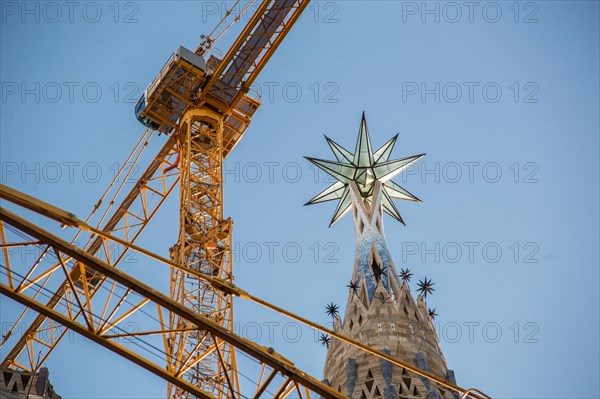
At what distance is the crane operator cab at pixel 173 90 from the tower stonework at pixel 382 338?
1199 cm

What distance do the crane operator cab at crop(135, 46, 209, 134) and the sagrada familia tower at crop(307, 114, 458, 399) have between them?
26.7 feet

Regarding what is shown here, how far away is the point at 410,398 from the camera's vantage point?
125ft

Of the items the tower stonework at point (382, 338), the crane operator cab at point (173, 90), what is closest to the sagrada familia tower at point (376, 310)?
the tower stonework at point (382, 338)

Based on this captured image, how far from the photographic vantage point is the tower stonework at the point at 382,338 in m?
39.0

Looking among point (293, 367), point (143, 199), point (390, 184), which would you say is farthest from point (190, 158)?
point (293, 367)

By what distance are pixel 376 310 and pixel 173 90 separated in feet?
52.9

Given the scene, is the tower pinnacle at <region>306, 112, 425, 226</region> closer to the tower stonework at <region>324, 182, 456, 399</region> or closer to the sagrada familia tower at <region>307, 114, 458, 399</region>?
the sagrada familia tower at <region>307, 114, 458, 399</region>

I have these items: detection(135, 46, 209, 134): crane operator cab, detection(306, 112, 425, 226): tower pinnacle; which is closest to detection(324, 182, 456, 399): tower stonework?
detection(306, 112, 425, 226): tower pinnacle

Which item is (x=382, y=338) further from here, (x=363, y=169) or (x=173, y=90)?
(x=173, y=90)

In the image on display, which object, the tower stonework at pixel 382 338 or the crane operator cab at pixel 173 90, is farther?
the crane operator cab at pixel 173 90

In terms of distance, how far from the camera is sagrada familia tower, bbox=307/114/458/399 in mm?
39312

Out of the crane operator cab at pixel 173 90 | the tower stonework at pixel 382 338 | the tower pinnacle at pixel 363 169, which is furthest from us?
the tower pinnacle at pixel 363 169

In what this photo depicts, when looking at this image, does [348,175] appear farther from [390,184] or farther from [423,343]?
[423,343]

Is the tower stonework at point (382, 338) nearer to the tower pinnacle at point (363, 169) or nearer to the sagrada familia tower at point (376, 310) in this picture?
the sagrada familia tower at point (376, 310)
